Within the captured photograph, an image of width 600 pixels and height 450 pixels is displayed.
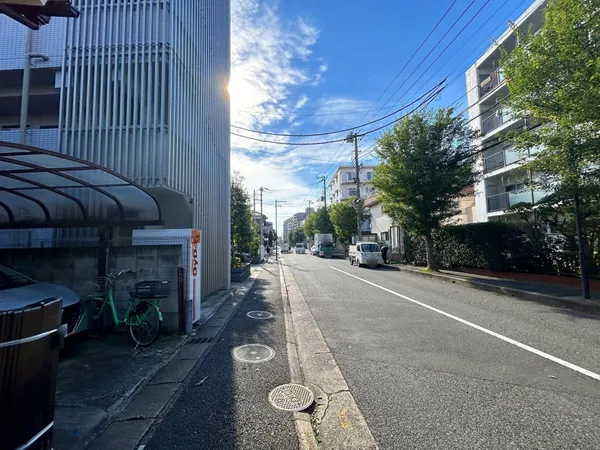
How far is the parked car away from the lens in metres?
4.35

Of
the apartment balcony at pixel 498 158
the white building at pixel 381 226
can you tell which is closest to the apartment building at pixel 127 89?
the apartment balcony at pixel 498 158

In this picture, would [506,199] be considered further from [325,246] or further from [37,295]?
[37,295]

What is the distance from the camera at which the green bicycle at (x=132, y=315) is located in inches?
205

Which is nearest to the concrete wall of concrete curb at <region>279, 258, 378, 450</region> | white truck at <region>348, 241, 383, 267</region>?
concrete curb at <region>279, 258, 378, 450</region>

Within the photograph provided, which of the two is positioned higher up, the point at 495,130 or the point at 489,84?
the point at 489,84

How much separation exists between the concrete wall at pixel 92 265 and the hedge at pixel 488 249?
13.5 m

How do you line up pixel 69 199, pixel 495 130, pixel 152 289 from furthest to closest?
1. pixel 495 130
2. pixel 69 199
3. pixel 152 289

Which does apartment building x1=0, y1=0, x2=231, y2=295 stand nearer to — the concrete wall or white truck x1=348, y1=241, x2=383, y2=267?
the concrete wall

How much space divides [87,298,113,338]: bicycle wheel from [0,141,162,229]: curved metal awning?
59.3 inches

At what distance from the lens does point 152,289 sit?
5.40 metres

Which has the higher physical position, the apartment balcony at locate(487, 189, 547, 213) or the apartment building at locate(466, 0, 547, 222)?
the apartment building at locate(466, 0, 547, 222)

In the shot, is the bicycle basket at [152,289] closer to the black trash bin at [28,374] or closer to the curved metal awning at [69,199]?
the curved metal awning at [69,199]

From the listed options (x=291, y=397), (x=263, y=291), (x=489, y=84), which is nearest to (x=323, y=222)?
(x=489, y=84)

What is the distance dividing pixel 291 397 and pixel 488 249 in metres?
13.9
